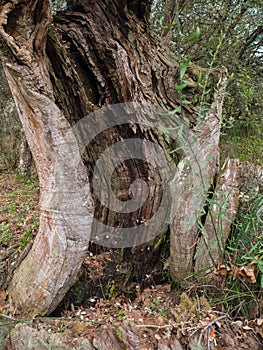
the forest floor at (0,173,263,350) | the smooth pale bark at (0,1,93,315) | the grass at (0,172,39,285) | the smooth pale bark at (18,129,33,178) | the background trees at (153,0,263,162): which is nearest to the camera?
the smooth pale bark at (0,1,93,315)

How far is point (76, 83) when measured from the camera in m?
1.91

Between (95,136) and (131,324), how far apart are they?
1263mm

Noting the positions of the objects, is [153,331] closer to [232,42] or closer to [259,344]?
[259,344]

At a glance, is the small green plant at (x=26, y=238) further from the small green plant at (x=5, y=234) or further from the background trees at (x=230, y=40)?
the background trees at (x=230, y=40)

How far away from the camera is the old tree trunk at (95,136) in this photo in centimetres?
175

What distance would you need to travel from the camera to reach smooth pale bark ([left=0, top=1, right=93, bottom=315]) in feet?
5.06

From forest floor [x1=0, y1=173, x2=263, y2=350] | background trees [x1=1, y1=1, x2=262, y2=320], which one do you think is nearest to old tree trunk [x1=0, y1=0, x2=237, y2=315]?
background trees [x1=1, y1=1, x2=262, y2=320]

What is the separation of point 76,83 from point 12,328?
1.65 metres

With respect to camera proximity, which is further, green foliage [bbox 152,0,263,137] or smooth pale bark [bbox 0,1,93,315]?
green foliage [bbox 152,0,263,137]

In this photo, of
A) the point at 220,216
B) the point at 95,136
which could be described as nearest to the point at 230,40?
the point at 95,136

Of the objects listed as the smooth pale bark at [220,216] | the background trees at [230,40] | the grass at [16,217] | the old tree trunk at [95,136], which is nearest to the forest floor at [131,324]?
the grass at [16,217]

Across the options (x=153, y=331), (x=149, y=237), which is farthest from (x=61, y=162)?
(x=153, y=331)

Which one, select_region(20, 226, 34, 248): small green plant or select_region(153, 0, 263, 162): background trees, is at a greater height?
select_region(153, 0, 263, 162): background trees

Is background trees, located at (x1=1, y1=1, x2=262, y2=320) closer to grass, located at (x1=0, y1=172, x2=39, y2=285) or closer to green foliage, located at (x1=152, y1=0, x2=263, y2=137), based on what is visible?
grass, located at (x1=0, y1=172, x2=39, y2=285)
